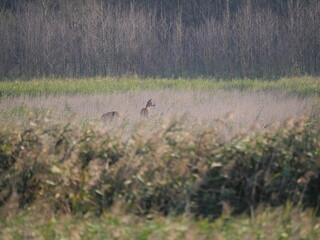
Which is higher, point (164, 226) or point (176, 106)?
point (176, 106)

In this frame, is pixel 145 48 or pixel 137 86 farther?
pixel 145 48

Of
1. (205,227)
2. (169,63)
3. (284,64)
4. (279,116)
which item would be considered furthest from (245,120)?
(169,63)

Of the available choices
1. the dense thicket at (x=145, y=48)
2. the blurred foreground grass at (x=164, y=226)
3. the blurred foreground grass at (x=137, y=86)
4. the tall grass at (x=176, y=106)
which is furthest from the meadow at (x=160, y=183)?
the dense thicket at (x=145, y=48)

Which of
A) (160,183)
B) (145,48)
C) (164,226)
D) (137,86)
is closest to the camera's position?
(164,226)

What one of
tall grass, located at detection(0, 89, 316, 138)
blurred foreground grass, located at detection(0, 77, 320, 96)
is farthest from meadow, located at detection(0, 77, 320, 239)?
blurred foreground grass, located at detection(0, 77, 320, 96)

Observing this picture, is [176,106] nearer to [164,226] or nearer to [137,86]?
[137,86]

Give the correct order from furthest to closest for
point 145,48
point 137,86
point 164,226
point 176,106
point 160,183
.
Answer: point 145,48 < point 137,86 < point 176,106 < point 160,183 < point 164,226

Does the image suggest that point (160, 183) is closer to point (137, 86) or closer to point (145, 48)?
point (137, 86)

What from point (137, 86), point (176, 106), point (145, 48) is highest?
point (145, 48)

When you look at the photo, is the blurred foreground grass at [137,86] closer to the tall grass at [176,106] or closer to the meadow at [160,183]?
the tall grass at [176,106]

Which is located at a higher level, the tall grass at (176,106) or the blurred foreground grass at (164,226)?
the tall grass at (176,106)

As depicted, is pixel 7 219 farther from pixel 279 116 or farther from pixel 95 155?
pixel 279 116

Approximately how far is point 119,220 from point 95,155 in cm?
107

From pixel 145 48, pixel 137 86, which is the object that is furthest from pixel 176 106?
pixel 145 48
